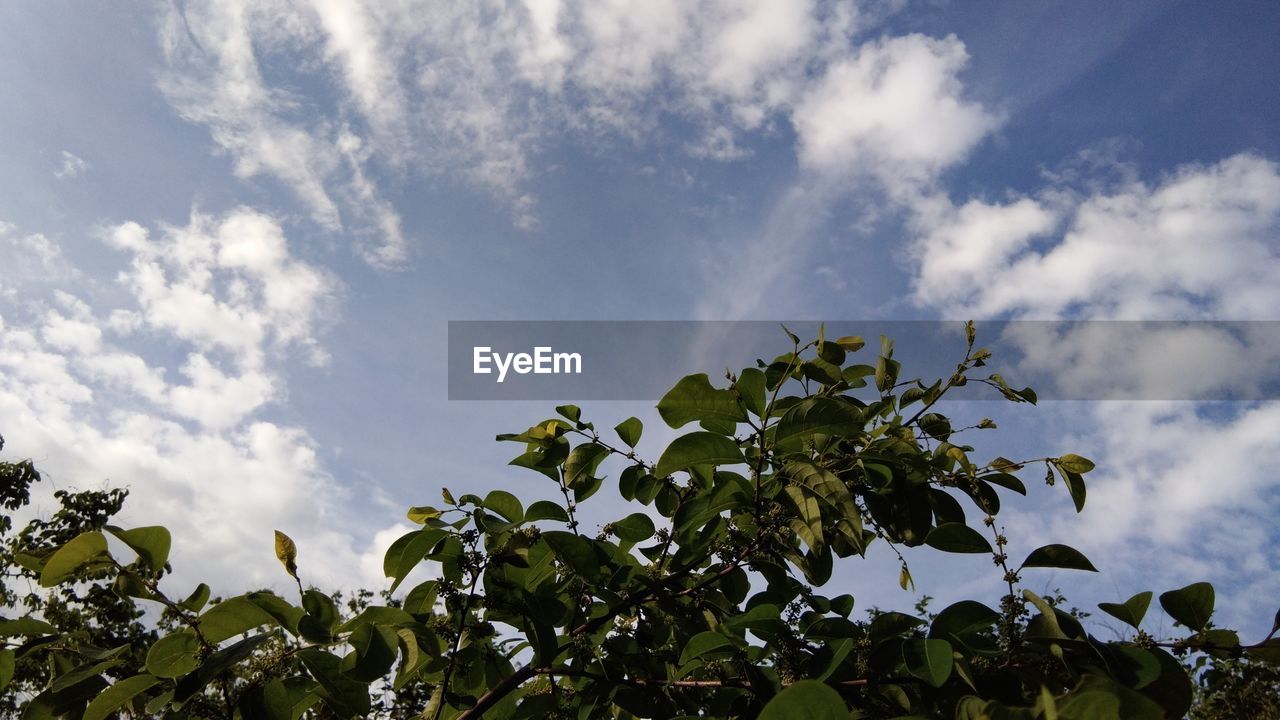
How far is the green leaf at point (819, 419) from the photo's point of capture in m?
1.78

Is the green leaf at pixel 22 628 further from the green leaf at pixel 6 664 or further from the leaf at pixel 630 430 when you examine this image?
the leaf at pixel 630 430

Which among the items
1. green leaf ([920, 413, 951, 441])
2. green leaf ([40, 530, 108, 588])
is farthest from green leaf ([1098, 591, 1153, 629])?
green leaf ([40, 530, 108, 588])

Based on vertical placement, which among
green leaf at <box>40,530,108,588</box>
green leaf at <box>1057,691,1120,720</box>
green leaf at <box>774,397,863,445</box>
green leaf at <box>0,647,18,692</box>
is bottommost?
green leaf at <box>1057,691,1120,720</box>

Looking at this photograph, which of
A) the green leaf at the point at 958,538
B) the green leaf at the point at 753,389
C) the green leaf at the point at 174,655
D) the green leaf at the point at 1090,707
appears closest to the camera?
the green leaf at the point at 1090,707

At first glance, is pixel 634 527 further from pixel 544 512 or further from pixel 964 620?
pixel 964 620

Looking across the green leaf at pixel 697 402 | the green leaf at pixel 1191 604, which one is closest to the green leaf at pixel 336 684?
the green leaf at pixel 697 402

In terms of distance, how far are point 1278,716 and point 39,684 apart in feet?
42.4

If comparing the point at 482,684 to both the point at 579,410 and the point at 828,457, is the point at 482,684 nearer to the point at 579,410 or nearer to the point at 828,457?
the point at 579,410

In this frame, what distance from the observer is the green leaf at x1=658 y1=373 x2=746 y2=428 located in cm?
182

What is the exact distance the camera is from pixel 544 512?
2105mm

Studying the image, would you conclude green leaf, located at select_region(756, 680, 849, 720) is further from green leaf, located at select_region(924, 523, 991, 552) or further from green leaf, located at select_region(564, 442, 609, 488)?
green leaf, located at select_region(564, 442, 609, 488)

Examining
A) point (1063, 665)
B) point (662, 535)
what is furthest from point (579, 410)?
point (1063, 665)

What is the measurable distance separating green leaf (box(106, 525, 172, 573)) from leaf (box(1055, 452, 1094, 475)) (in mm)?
2173

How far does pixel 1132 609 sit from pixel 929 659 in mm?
587
